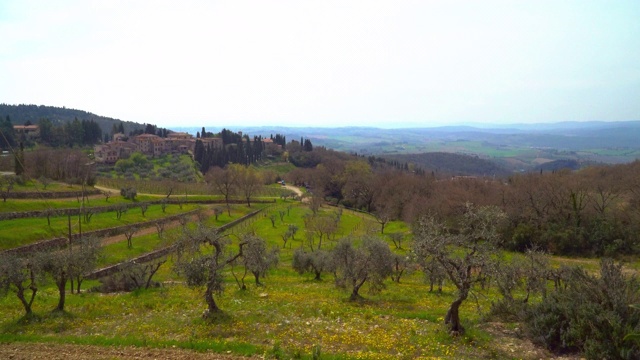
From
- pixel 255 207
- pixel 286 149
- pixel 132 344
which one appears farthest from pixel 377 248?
pixel 286 149

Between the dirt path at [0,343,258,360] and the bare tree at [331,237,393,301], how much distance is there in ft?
36.9

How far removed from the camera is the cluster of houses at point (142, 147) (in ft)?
422

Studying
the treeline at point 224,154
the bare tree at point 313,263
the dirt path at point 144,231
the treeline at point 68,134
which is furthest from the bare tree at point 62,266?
the treeline at point 68,134

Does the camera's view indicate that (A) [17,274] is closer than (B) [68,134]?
Yes

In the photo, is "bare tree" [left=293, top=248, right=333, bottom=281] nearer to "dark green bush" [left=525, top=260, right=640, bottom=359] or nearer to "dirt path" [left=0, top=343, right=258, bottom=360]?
"dirt path" [left=0, top=343, right=258, bottom=360]

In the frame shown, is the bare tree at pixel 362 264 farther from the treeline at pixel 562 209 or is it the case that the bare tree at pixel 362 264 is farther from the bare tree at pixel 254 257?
the treeline at pixel 562 209

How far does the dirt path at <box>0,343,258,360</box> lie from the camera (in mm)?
15055

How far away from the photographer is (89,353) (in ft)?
51.0

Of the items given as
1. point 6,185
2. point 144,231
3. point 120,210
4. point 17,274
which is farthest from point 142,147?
point 17,274

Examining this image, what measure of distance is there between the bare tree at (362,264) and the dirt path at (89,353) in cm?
1124

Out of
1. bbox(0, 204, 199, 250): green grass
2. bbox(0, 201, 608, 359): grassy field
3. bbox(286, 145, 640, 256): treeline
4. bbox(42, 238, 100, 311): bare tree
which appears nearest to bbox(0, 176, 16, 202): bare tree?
bbox(0, 204, 199, 250): green grass

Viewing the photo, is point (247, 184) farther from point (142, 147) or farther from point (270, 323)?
point (142, 147)

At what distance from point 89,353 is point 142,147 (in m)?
150

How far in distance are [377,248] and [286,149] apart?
535ft
